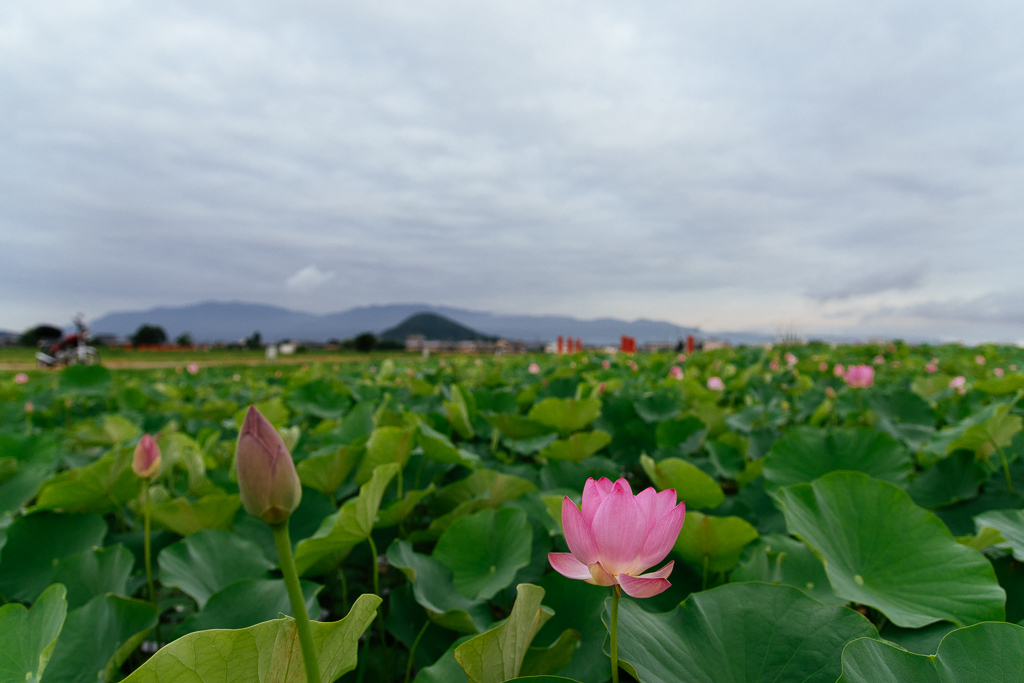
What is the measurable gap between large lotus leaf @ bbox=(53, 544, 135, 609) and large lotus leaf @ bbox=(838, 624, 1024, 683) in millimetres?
995

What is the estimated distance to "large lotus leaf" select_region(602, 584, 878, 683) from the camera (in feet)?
1.75

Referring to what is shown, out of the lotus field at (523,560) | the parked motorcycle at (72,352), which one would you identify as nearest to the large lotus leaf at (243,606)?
the lotus field at (523,560)

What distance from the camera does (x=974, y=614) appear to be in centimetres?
66

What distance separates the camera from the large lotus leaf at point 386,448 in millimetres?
1017

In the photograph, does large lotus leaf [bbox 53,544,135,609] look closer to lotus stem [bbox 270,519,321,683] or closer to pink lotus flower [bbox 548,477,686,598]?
lotus stem [bbox 270,519,321,683]

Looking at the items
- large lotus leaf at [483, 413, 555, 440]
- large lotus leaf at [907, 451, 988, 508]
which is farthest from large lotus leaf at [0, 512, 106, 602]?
large lotus leaf at [907, 451, 988, 508]

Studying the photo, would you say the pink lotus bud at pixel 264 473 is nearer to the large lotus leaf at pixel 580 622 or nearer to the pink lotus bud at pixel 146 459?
the large lotus leaf at pixel 580 622

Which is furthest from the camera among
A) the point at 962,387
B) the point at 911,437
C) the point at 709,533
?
the point at 962,387

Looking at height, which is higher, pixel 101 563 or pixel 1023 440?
pixel 1023 440

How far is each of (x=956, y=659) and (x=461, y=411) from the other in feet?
3.70

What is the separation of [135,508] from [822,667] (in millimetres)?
1256

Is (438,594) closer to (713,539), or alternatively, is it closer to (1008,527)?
(713,539)

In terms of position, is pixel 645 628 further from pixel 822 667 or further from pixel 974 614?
pixel 974 614

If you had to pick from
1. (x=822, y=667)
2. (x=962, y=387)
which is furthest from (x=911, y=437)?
(x=822, y=667)
